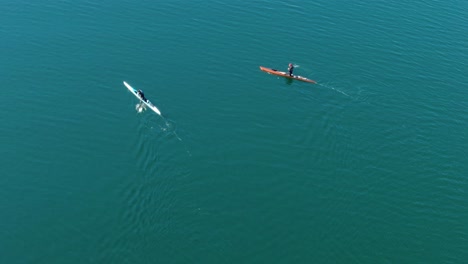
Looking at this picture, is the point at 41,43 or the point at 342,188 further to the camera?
the point at 41,43

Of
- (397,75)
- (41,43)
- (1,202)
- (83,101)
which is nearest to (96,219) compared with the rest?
(1,202)

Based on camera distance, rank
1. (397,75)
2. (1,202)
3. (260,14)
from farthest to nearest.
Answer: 1. (260,14)
2. (397,75)
3. (1,202)

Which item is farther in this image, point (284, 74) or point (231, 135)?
point (284, 74)

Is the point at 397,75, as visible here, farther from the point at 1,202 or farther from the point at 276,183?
the point at 1,202

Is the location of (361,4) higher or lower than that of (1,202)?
higher

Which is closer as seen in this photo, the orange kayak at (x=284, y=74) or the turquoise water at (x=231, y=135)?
the turquoise water at (x=231, y=135)

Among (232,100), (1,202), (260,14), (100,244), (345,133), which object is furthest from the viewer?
(260,14)

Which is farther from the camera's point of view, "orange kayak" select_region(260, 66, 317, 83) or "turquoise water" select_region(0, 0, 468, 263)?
"orange kayak" select_region(260, 66, 317, 83)

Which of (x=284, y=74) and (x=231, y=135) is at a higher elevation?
(x=284, y=74)
